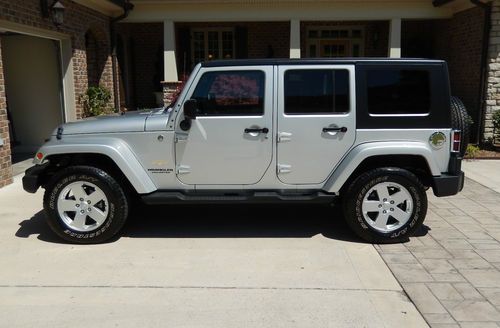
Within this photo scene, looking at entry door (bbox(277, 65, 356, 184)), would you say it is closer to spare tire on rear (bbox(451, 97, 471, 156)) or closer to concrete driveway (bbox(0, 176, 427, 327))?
concrete driveway (bbox(0, 176, 427, 327))

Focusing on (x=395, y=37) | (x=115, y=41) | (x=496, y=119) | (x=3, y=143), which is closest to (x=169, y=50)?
(x=115, y=41)

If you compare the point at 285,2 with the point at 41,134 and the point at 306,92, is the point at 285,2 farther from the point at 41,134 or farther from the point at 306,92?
the point at 306,92

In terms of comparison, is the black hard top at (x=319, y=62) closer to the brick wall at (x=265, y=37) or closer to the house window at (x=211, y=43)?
the brick wall at (x=265, y=37)

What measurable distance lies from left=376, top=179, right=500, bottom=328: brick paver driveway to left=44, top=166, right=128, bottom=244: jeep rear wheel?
265cm

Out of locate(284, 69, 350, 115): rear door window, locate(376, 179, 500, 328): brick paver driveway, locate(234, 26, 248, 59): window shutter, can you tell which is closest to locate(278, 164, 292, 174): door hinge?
locate(284, 69, 350, 115): rear door window

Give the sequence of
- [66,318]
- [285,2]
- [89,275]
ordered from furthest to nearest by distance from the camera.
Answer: [285,2], [89,275], [66,318]

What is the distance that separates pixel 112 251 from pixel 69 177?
85cm

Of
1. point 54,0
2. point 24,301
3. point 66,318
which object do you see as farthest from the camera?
point 54,0

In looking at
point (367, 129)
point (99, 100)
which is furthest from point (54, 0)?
point (367, 129)

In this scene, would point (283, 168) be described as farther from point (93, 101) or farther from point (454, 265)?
point (93, 101)

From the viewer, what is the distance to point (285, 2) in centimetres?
1193

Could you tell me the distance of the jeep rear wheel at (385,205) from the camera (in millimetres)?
4773

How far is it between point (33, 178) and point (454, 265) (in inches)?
161

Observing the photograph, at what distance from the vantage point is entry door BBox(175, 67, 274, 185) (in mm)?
4754
